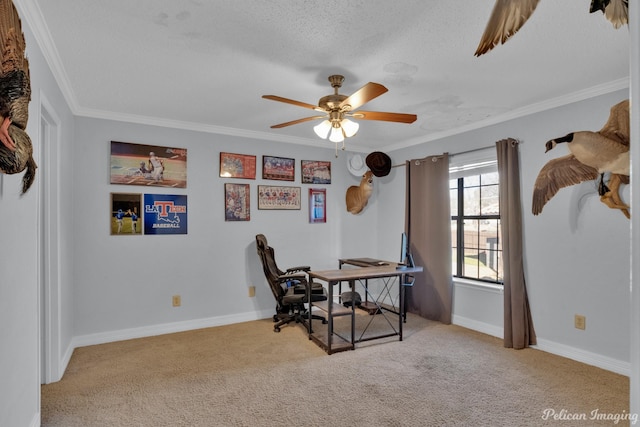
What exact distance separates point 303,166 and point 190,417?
10.8 ft

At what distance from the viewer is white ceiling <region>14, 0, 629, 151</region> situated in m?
2.00

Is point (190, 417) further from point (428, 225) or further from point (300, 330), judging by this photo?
point (428, 225)

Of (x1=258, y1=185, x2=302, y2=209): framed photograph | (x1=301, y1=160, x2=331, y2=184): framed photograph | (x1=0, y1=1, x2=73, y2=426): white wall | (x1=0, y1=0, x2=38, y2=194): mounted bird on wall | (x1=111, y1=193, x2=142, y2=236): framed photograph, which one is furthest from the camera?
(x1=301, y1=160, x2=331, y2=184): framed photograph

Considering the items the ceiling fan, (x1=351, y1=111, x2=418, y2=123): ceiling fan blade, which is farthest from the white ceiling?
(x1=351, y1=111, x2=418, y2=123): ceiling fan blade

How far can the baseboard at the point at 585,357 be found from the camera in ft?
9.64

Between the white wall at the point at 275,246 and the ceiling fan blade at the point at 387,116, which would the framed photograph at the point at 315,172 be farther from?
the ceiling fan blade at the point at 387,116

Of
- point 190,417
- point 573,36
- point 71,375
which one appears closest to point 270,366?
point 190,417

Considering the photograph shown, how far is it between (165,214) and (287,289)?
1632mm

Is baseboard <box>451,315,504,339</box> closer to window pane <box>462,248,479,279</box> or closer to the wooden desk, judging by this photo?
window pane <box>462,248,479,279</box>

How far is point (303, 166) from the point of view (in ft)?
16.1

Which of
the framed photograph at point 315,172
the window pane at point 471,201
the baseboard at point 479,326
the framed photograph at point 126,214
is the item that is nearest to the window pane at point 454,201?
the window pane at point 471,201

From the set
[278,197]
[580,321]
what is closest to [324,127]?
[278,197]

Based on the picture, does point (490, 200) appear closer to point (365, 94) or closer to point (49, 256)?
point (365, 94)

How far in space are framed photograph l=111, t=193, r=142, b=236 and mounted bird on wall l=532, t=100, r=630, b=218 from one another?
377 cm
